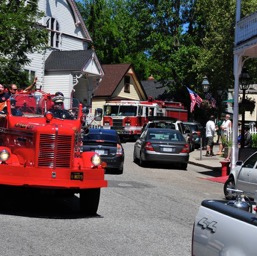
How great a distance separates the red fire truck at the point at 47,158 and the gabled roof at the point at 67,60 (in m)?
29.8

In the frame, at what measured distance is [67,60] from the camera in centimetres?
4153

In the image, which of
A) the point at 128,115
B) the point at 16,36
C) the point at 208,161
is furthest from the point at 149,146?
the point at 128,115

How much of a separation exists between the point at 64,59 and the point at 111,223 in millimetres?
32461

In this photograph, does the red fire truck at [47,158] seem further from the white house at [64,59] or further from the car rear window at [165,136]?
the white house at [64,59]

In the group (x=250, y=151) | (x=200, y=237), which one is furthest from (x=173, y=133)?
(x=200, y=237)

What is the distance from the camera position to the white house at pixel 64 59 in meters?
40.9

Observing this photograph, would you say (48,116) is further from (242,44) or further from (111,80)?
(111,80)

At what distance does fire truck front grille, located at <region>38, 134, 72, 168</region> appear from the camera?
10.5 meters

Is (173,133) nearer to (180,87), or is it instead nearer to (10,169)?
(10,169)

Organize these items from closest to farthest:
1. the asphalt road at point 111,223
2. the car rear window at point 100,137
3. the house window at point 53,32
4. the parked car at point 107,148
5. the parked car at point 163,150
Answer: the asphalt road at point 111,223, the parked car at point 107,148, the car rear window at point 100,137, the parked car at point 163,150, the house window at point 53,32

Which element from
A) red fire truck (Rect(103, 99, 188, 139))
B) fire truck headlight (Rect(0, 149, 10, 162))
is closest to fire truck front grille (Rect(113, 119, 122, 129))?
red fire truck (Rect(103, 99, 188, 139))

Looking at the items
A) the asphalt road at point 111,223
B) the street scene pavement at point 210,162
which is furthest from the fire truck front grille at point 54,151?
the street scene pavement at point 210,162

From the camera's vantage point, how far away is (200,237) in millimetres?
4883

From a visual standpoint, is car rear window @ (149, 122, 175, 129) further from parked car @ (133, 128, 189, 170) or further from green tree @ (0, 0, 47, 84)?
green tree @ (0, 0, 47, 84)
